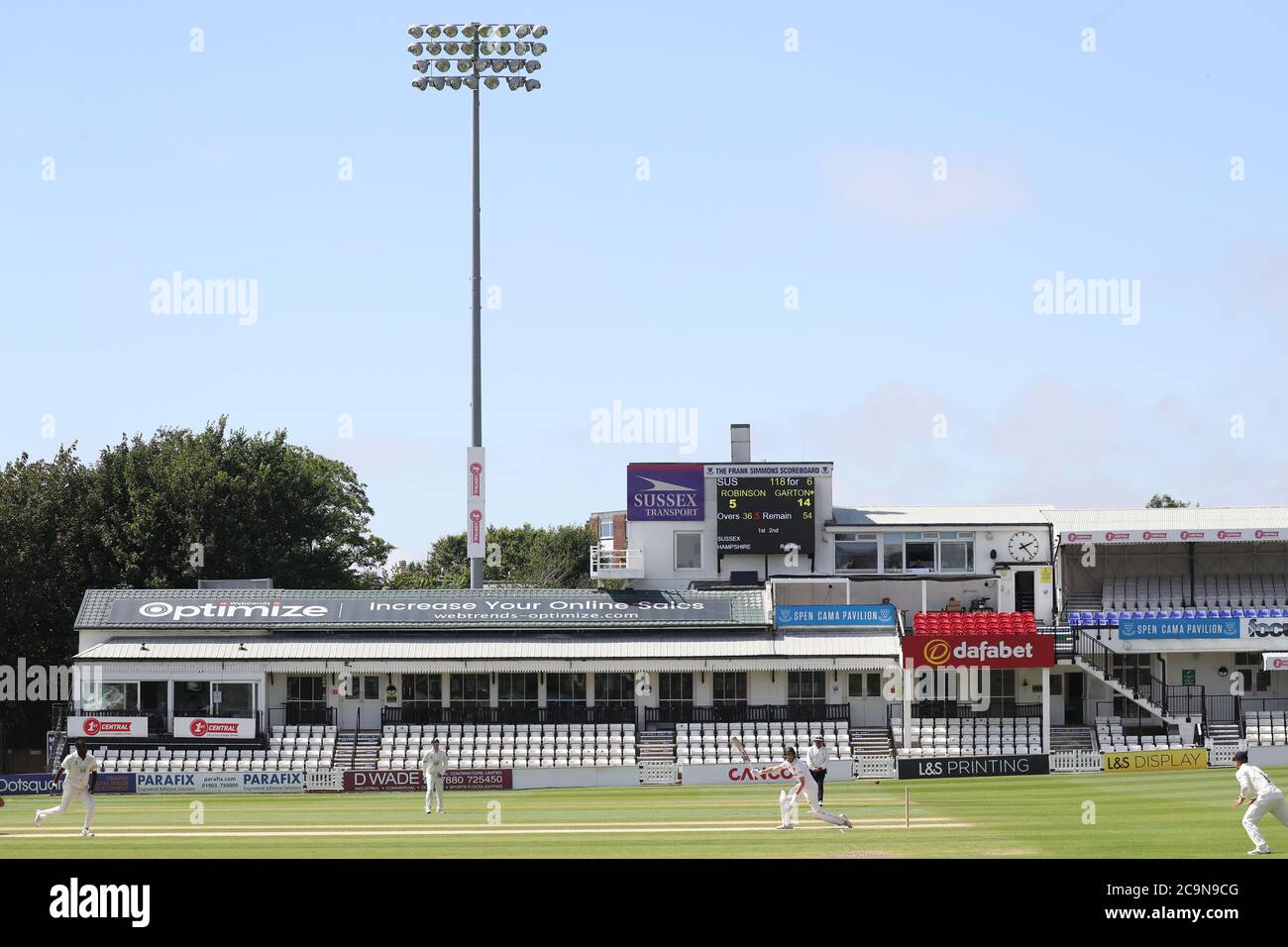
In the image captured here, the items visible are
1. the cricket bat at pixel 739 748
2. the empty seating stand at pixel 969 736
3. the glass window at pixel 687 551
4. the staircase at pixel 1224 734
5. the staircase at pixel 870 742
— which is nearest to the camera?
the cricket bat at pixel 739 748

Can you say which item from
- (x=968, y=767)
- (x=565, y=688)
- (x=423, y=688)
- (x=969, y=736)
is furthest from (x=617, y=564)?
(x=968, y=767)

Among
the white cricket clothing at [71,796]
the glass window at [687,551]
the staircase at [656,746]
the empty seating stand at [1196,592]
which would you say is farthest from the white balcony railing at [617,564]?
the white cricket clothing at [71,796]

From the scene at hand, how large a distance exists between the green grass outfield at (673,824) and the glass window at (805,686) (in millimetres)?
9885

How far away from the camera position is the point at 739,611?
54.0 m

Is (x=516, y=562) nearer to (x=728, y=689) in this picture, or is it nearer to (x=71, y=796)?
(x=728, y=689)

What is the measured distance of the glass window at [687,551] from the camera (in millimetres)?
61156

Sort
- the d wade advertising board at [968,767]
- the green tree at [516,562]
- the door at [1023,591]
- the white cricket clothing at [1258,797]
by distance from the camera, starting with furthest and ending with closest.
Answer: the green tree at [516,562]
the door at [1023,591]
the d wade advertising board at [968,767]
the white cricket clothing at [1258,797]

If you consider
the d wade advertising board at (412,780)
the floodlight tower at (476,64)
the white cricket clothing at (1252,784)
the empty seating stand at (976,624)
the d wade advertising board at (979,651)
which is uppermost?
the floodlight tower at (476,64)

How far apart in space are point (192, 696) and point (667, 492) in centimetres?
1932

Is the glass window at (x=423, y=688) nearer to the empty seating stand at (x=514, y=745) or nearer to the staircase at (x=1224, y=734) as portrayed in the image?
the empty seating stand at (x=514, y=745)

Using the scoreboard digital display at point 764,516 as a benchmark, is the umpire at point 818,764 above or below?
below

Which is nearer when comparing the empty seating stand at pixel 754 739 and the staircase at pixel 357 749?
the empty seating stand at pixel 754 739
